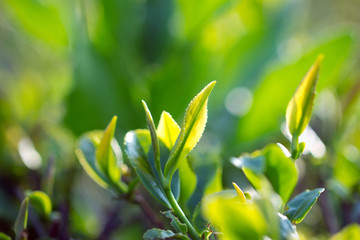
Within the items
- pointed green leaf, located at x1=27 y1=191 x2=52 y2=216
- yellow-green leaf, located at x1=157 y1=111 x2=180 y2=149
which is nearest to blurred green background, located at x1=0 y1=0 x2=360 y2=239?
pointed green leaf, located at x1=27 y1=191 x2=52 y2=216

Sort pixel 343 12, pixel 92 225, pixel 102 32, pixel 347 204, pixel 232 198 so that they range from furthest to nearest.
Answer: pixel 343 12, pixel 102 32, pixel 92 225, pixel 347 204, pixel 232 198

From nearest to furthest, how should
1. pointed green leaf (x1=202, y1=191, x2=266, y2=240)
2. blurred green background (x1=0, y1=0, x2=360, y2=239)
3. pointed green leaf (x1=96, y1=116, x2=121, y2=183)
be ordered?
pointed green leaf (x1=202, y1=191, x2=266, y2=240)
pointed green leaf (x1=96, y1=116, x2=121, y2=183)
blurred green background (x1=0, y1=0, x2=360, y2=239)

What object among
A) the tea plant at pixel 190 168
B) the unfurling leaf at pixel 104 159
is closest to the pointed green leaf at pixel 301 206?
the tea plant at pixel 190 168

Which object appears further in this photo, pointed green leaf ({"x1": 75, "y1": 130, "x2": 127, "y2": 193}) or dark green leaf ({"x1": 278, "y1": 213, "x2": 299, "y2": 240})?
pointed green leaf ({"x1": 75, "y1": 130, "x2": 127, "y2": 193})

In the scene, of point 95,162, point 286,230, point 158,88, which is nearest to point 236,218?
point 286,230

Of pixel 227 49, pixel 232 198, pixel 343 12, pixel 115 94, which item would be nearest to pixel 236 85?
pixel 227 49

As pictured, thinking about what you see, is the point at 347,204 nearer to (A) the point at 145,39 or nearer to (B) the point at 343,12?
(A) the point at 145,39

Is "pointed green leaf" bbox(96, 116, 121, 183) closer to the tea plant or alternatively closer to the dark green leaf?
the tea plant
